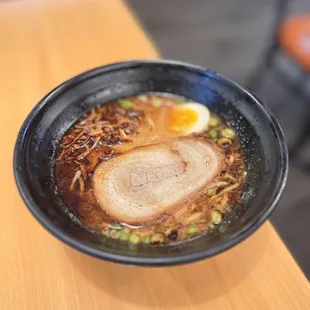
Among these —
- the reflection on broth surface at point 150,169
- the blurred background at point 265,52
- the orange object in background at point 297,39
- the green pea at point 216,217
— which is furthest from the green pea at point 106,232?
the orange object in background at point 297,39

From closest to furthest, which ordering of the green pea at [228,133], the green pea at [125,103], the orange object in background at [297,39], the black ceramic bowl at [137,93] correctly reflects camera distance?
the black ceramic bowl at [137,93]
the green pea at [228,133]
the green pea at [125,103]
the orange object in background at [297,39]

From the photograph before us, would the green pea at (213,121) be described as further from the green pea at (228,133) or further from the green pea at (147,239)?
the green pea at (147,239)

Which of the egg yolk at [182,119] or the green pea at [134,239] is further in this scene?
the egg yolk at [182,119]

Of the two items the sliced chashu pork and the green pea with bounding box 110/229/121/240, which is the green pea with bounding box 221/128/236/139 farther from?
the green pea with bounding box 110/229/121/240

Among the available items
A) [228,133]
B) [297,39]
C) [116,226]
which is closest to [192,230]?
[116,226]

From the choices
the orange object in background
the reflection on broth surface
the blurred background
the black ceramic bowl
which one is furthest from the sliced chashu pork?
the orange object in background

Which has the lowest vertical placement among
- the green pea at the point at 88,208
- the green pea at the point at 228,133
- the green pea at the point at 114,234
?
the green pea at the point at 228,133
